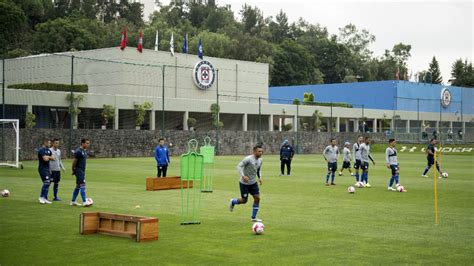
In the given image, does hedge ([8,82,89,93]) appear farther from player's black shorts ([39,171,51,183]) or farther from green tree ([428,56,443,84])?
green tree ([428,56,443,84])

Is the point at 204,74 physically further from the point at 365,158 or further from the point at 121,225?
the point at 121,225

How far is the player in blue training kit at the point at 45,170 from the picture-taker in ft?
70.1

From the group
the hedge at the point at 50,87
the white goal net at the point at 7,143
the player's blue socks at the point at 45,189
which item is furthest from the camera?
the hedge at the point at 50,87

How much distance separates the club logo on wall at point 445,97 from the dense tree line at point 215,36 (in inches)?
283

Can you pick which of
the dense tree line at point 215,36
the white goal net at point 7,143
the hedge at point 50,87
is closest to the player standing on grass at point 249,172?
the white goal net at point 7,143

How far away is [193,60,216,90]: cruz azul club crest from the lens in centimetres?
7150

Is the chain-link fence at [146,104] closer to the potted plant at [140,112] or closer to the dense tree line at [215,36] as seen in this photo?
the potted plant at [140,112]

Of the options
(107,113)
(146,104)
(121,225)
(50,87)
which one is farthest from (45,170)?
(50,87)

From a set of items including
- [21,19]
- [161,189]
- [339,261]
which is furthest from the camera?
[21,19]

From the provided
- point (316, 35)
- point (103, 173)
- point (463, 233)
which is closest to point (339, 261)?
point (463, 233)

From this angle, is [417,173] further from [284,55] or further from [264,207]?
[284,55]

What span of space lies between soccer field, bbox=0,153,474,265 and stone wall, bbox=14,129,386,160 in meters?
20.8

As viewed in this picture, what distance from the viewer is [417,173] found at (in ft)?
128

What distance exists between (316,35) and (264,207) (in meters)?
148
